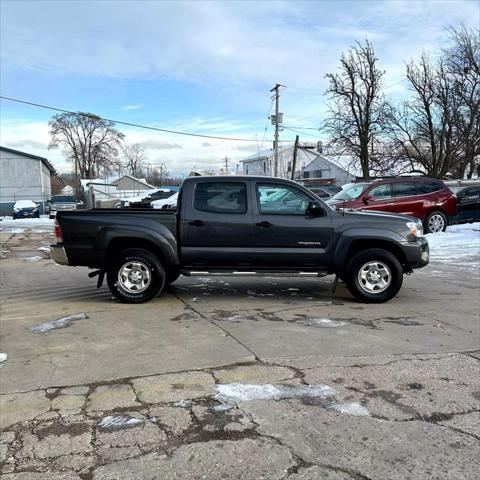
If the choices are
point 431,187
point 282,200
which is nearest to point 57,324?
point 282,200

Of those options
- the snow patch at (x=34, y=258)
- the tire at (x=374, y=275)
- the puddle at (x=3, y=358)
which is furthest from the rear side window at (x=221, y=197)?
the snow patch at (x=34, y=258)

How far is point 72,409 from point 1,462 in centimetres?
81

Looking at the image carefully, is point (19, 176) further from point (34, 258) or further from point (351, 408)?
point (351, 408)

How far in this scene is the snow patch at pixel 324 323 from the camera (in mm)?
6625

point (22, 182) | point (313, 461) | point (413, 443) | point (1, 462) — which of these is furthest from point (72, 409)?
point (22, 182)

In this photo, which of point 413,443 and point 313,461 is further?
point 413,443

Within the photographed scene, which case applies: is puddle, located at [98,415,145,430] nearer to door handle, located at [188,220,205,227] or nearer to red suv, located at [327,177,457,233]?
door handle, located at [188,220,205,227]

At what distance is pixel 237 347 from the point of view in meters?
5.69

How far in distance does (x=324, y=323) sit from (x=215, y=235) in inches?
83.8

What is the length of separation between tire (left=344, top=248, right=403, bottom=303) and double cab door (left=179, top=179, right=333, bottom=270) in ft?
1.51

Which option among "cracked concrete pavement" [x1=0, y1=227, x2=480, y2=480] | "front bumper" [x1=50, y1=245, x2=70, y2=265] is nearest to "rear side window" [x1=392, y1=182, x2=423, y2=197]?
"cracked concrete pavement" [x1=0, y1=227, x2=480, y2=480]

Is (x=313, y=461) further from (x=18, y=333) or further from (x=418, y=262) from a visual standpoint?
(x=418, y=262)

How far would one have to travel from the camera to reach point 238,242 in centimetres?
790

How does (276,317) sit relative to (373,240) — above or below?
below
